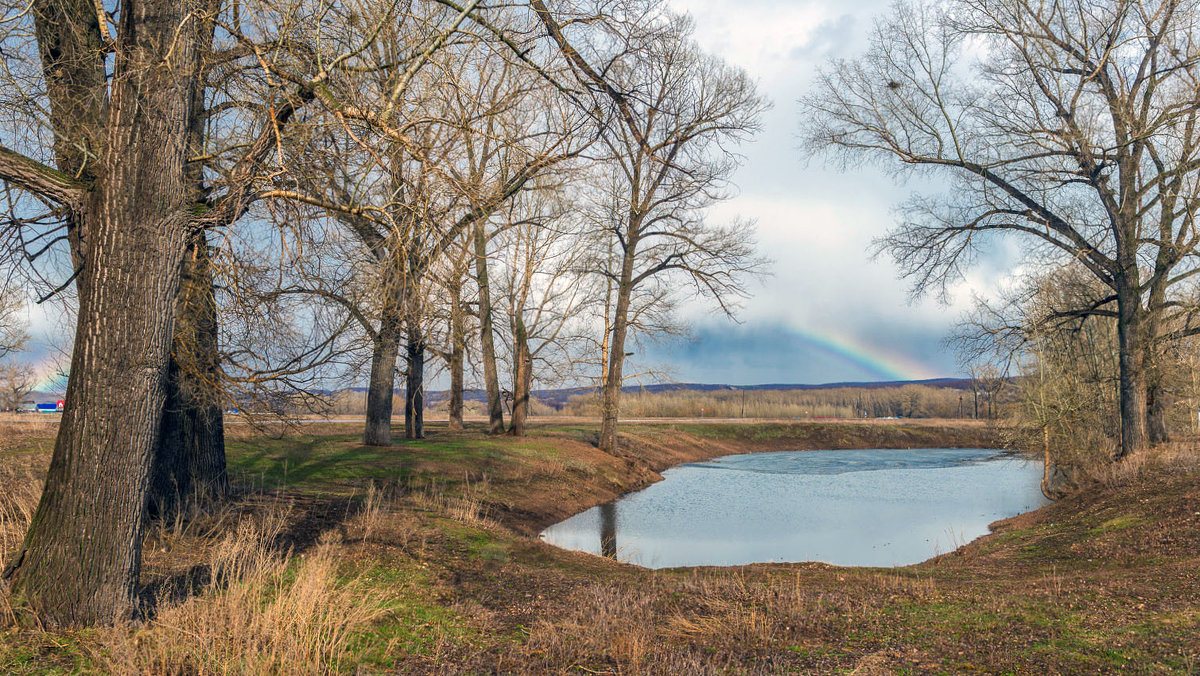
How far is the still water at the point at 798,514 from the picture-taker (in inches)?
577

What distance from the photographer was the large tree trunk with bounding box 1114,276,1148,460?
16594 mm

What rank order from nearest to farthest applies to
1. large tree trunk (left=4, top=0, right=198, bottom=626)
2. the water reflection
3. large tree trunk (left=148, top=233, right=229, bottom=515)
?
large tree trunk (left=4, top=0, right=198, bottom=626), large tree trunk (left=148, top=233, right=229, bottom=515), the water reflection

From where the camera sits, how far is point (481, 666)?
5.25 metres

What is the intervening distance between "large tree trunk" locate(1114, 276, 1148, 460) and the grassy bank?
327 cm

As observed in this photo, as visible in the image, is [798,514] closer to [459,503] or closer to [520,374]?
[520,374]

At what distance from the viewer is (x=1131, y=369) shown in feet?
54.3

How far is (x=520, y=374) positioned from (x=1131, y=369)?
16.9 metres

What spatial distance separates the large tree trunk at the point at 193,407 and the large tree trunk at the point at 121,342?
0.59 meters

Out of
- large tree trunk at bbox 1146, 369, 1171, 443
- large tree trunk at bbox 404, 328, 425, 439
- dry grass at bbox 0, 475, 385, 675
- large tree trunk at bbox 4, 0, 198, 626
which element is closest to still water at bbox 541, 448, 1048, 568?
large tree trunk at bbox 1146, 369, 1171, 443

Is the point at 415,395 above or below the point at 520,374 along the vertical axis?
below

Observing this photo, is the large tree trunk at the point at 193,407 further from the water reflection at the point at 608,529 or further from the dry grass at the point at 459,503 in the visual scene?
the water reflection at the point at 608,529

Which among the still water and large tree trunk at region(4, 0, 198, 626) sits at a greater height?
large tree trunk at region(4, 0, 198, 626)

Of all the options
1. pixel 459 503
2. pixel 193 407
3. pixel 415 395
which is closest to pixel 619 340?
pixel 415 395

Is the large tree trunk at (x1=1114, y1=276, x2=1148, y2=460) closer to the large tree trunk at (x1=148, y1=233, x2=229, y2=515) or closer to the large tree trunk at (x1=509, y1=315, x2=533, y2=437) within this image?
the large tree trunk at (x1=509, y1=315, x2=533, y2=437)
